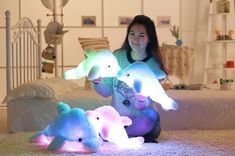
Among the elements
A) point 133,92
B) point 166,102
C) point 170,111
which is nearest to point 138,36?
point 133,92

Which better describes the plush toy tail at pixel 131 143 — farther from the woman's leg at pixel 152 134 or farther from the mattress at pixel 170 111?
the mattress at pixel 170 111

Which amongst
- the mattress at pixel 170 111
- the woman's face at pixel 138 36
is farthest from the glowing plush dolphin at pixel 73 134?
the mattress at pixel 170 111

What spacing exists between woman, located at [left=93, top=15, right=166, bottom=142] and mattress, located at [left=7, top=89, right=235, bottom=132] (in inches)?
14.9

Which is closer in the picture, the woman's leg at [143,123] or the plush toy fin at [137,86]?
the plush toy fin at [137,86]

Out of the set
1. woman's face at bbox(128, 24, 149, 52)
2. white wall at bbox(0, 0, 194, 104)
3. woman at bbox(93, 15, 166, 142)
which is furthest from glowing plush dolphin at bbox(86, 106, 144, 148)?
white wall at bbox(0, 0, 194, 104)

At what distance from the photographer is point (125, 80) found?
177 cm

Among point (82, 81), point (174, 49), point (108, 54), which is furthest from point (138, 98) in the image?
point (82, 81)

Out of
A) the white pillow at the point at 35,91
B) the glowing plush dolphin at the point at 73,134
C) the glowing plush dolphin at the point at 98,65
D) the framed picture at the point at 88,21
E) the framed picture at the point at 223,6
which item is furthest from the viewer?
the framed picture at the point at 88,21

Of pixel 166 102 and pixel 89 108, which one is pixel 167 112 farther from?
pixel 166 102

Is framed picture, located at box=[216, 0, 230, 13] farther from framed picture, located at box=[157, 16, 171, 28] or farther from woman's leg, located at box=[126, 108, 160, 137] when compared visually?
woman's leg, located at box=[126, 108, 160, 137]

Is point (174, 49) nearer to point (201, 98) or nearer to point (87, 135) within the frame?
point (201, 98)

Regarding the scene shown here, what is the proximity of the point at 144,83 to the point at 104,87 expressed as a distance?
0.86 ft

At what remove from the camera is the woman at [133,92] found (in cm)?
190

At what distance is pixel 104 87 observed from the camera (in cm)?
193
